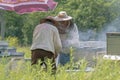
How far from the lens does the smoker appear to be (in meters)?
9.71

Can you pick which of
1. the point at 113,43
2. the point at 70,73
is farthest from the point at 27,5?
the point at 70,73

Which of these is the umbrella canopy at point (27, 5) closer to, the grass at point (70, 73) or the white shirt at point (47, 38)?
the white shirt at point (47, 38)

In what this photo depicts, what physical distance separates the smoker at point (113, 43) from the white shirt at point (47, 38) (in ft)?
11.7

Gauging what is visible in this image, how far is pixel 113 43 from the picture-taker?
979 centimetres

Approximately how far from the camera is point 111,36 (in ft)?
32.3

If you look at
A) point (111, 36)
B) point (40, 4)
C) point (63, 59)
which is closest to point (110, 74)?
point (63, 59)

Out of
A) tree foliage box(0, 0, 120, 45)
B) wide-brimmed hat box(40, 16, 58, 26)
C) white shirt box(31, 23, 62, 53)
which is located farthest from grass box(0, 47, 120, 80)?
tree foliage box(0, 0, 120, 45)

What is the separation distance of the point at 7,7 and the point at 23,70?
8.73 meters

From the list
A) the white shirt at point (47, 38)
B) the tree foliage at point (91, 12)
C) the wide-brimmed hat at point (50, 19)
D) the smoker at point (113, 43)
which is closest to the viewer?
the white shirt at point (47, 38)

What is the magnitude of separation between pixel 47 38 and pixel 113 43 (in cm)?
380

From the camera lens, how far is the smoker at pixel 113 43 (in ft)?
31.9

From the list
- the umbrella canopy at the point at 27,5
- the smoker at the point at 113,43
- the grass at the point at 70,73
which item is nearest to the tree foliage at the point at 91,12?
the umbrella canopy at the point at 27,5

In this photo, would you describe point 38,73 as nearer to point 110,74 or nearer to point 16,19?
point 110,74

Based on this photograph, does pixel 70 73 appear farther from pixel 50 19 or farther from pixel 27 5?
pixel 27 5
